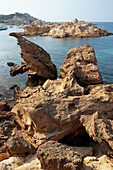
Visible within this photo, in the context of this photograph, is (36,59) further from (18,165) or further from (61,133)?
(18,165)

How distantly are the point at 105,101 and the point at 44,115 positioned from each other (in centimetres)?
405

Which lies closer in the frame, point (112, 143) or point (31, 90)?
point (112, 143)

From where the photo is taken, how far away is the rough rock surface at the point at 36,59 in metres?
22.2

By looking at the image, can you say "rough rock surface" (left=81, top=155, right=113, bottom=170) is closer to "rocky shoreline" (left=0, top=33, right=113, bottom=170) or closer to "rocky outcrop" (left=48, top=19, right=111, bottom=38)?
"rocky shoreline" (left=0, top=33, right=113, bottom=170)

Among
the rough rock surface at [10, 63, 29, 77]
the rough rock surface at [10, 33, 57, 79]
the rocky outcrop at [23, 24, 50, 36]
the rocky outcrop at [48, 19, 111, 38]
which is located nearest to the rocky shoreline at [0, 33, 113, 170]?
the rough rock surface at [10, 33, 57, 79]

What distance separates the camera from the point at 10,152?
28.2 feet

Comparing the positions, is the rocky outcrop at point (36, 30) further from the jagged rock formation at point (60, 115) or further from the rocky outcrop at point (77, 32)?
the jagged rock formation at point (60, 115)

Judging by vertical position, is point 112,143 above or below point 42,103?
below

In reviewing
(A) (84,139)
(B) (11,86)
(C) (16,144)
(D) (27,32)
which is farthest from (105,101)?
(D) (27,32)

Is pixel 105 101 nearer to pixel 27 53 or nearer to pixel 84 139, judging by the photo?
pixel 84 139

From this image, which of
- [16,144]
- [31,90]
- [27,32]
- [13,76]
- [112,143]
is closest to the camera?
[112,143]

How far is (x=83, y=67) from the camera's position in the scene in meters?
20.0

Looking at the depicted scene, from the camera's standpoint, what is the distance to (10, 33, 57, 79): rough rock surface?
72.9ft

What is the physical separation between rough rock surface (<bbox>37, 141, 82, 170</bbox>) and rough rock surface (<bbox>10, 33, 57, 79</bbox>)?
16988 millimetres
